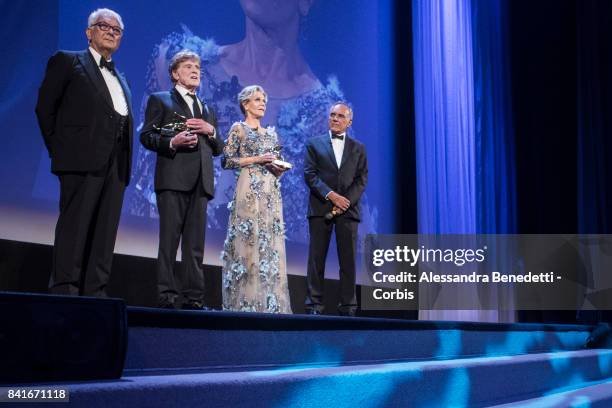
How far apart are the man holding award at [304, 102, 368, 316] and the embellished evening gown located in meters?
0.33

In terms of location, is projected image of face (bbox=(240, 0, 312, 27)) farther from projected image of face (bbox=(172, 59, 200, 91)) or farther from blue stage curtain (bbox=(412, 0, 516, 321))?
projected image of face (bbox=(172, 59, 200, 91))

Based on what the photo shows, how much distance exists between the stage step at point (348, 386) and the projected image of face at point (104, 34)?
159 centimetres

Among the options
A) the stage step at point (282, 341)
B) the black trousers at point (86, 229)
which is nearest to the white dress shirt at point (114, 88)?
the black trousers at point (86, 229)

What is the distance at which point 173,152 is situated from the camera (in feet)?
11.4

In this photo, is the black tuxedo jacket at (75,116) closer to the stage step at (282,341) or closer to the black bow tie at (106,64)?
the black bow tie at (106,64)

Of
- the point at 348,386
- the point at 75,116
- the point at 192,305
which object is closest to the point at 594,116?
the point at 192,305

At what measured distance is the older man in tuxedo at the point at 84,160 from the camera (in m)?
2.87

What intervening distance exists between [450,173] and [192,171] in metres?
3.74

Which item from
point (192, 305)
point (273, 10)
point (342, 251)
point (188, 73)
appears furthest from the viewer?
point (273, 10)

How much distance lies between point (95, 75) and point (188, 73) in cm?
70

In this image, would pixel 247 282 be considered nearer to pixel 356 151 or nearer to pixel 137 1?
pixel 356 151

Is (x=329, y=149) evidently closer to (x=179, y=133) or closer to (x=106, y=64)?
(x=179, y=133)

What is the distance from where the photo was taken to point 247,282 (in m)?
4.25

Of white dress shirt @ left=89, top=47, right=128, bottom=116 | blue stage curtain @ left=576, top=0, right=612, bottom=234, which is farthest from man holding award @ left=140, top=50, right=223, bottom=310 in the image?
blue stage curtain @ left=576, top=0, right=612, bottom=234
